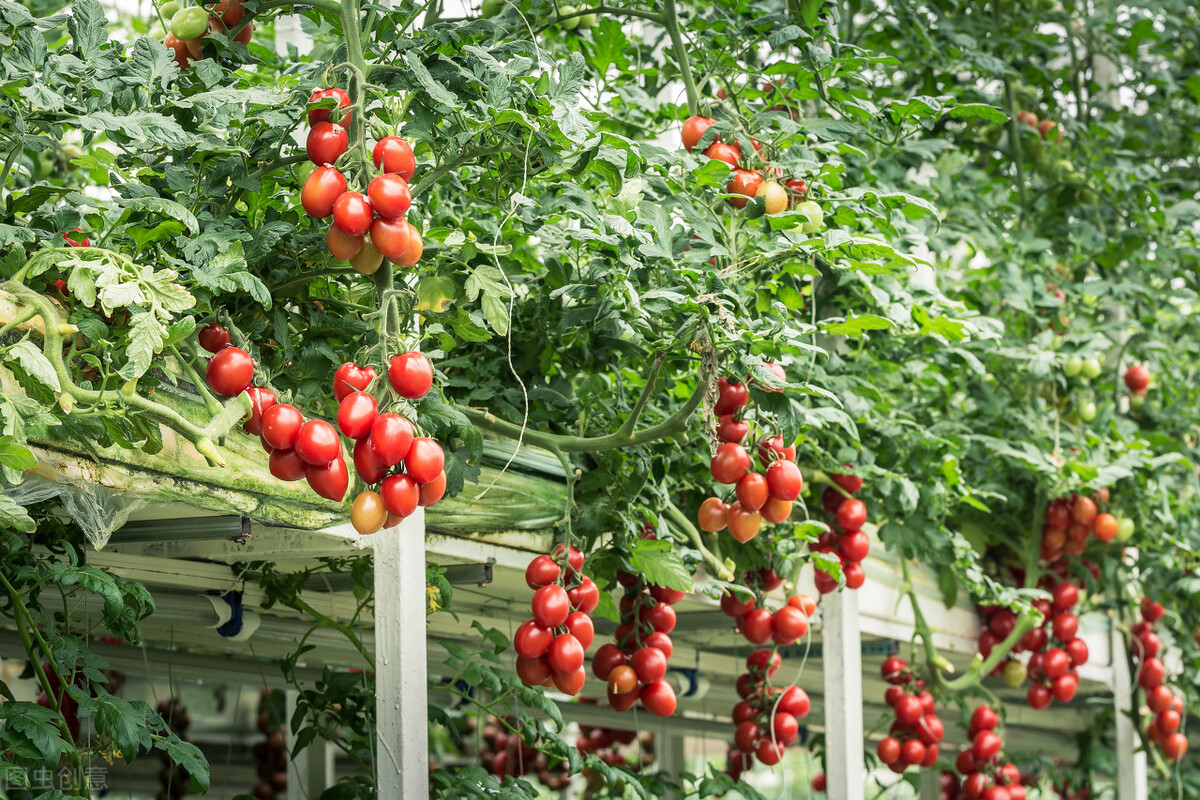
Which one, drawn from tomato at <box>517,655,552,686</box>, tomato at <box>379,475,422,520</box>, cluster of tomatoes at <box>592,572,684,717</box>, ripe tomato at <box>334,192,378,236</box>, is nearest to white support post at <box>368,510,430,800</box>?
tomato at <box>517,655,552,686</box>

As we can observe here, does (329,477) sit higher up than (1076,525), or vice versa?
(1076,525)

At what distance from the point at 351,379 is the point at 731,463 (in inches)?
24.9

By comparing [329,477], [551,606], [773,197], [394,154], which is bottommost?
[551,606]

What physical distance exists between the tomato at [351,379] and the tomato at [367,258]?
11cm

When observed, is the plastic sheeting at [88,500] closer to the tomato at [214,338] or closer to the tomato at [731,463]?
the tomato at [214,338]

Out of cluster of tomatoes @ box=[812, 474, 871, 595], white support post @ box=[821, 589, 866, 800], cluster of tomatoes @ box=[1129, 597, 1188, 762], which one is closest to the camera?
cluster of tomatoes @ box=[812, 474, 871, 595]

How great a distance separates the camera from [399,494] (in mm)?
1314

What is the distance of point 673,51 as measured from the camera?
7.33ft

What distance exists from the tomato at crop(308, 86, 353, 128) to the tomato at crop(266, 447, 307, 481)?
38cm

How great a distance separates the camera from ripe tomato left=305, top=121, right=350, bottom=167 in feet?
4.52

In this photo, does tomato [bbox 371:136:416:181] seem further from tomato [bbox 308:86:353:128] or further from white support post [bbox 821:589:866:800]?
white support post [bbox 821:589:866:800]

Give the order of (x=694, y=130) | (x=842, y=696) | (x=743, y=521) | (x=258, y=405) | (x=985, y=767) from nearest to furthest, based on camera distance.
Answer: (x=258, y=405) < (x=743, y=521) < (x=694, y=130) < (x=842, y=696) < (x=985, y=767)

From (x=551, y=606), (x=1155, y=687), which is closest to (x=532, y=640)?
(x=551, y=606)

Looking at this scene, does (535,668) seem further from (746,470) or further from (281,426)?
(281,426)
